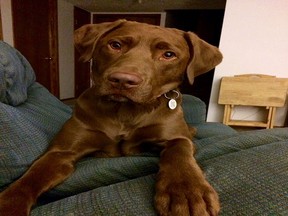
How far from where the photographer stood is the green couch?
530mm

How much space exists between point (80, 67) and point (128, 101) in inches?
231

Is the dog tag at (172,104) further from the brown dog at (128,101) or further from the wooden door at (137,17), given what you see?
the wooden door at (137,17)

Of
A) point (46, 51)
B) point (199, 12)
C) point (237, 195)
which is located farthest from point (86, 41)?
point (199, 12)

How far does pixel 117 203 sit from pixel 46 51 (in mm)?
5067

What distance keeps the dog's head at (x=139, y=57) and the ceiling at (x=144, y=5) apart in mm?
4208

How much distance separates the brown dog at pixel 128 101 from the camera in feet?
2.84

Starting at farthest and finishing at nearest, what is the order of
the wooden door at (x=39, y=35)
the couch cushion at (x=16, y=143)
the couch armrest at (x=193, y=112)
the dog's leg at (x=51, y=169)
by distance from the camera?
the wooden door at (x=39, y=35), the couch armrest at (x=193, y=112), the couch cushion at (x=16, y=143), the dog's leg at (x=51, y=169)

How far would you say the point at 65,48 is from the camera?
5773mm

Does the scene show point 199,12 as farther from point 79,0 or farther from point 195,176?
point 195,176

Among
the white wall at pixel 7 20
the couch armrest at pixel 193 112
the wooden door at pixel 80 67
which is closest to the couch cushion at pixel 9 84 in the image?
the couch armrest at pixel 193 112

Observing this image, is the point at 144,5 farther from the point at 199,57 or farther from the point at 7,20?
the point at 199,57

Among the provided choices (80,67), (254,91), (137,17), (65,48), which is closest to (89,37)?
(254,91)

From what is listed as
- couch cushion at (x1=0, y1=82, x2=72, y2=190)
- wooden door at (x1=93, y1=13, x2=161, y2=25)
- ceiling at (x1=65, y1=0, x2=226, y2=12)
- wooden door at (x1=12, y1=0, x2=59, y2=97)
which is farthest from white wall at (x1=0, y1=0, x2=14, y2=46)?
couch cushion at (x1=0, y1=82, x2=72, y2=190)

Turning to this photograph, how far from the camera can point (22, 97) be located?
123cm
